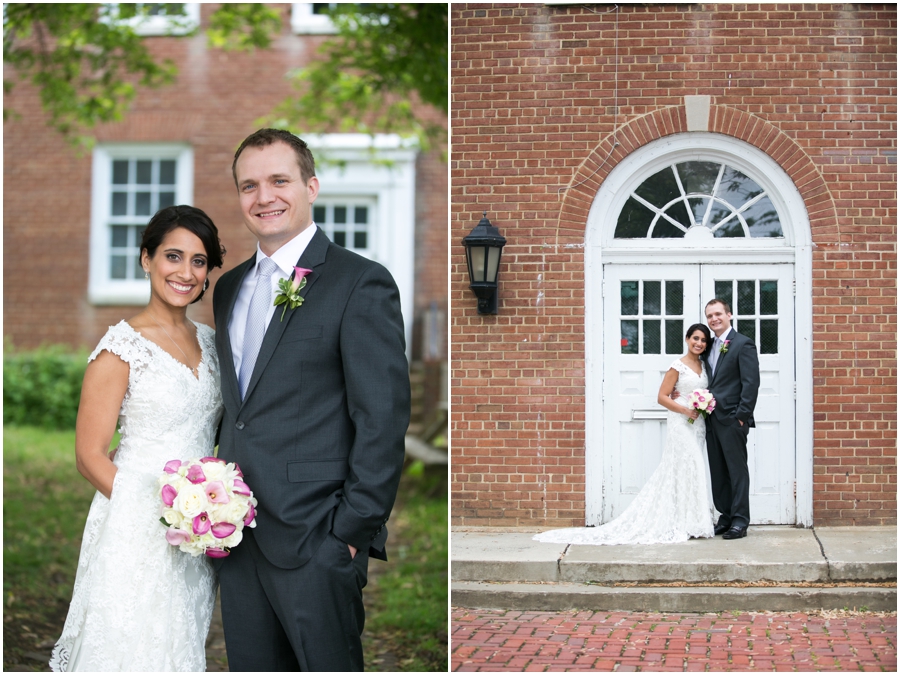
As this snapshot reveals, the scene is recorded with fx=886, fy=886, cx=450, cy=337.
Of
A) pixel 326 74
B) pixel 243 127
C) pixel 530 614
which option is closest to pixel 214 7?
pixel 243 127

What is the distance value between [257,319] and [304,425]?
44cm

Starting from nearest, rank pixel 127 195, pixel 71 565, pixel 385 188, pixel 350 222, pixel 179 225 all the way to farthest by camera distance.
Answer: pixel 179 225
pixel 71 565
pixel 385 188
pixel 350 222
pixel 127 195

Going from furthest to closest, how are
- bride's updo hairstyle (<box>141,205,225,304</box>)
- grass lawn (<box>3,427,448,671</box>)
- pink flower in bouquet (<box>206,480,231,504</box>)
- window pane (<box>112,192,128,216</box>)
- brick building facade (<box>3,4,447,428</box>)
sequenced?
window pane (<box>112,192,128,216</box>)
brick building facade (<box>3,4,447,428</box>)
grass lawn (<box>3,427,448,671</box>)
bride's updo hairstyle (<box>141,205,225,304</box>)
pink flower in bouquet (<box>206,480,231,504</box>)

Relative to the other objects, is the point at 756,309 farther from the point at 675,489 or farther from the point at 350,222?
the point at 350,222

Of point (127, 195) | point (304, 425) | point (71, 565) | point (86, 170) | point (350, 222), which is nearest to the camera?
point (304, 425)

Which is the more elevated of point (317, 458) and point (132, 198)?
point (132, 198)

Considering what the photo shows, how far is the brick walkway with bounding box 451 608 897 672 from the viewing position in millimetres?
3107

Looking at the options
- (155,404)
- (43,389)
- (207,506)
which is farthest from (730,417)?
(43,389)

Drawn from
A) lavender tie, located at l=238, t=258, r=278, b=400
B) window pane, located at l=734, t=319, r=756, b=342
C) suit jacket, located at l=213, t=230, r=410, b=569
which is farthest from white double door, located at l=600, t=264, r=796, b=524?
lavender tie, located at l=238, t=258, r=278, b=400

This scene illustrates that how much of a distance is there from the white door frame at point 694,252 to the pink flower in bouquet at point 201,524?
52.7 inches

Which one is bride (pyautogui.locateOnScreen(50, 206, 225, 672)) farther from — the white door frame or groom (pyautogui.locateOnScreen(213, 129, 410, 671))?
the white door frame

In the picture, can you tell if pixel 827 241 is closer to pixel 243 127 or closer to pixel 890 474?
pixel 890 474

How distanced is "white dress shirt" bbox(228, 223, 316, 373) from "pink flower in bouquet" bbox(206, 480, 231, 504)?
0.42 metres

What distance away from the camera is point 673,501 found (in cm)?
313
